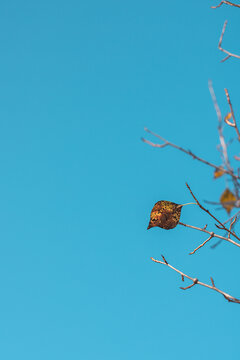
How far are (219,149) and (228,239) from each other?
153 cm

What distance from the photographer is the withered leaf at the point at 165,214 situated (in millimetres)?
3764

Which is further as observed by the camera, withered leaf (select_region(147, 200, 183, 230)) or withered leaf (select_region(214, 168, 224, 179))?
withered leaf (select_region(147, 200, 183, 230))

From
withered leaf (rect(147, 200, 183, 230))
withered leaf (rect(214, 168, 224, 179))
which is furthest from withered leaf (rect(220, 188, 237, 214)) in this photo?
withered leaf (rect(147, 200, 183, 230))

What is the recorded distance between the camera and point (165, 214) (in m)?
3.76

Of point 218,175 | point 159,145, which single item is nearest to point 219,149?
point 218,175

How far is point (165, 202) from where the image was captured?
380 centimetres

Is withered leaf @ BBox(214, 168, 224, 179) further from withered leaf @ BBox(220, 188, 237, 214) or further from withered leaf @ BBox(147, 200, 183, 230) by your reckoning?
withered leaf @ BBox(147, 200, 183, 230)

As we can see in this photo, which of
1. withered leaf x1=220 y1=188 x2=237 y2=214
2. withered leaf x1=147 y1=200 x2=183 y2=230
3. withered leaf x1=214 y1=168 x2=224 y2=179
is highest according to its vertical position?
withered leaf x1=147 y1=200 x2=183 y2=230

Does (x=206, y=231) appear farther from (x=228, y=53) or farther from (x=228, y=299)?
(x=228, y=53)

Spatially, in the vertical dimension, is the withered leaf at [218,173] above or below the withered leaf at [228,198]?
above

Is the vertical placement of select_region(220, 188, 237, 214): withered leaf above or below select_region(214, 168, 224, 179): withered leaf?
below

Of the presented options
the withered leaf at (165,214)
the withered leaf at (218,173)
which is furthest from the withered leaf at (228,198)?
the withered leaf at (165,214)

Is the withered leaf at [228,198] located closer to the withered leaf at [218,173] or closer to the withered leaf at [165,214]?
the withered leaf at [218,173]

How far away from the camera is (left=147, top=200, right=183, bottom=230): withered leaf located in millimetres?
3764
